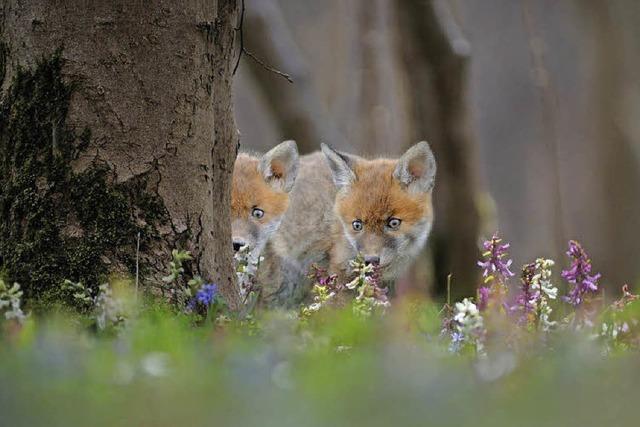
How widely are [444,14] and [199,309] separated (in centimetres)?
932

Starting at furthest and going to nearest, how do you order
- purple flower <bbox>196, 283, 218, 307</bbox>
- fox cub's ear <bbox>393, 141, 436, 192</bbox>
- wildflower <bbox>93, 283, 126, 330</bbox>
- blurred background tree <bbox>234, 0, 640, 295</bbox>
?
1. blurred background tree <bbox>234, 0, 640, 295</bbox>
2. fox cub's ear <bbox>393, 141, 436, 192</bbox>
3. purple flower <bbox>196, 283, 218, 307</bbox>
4. wildflower <bbox>93, 283, 126, 330</bbox>

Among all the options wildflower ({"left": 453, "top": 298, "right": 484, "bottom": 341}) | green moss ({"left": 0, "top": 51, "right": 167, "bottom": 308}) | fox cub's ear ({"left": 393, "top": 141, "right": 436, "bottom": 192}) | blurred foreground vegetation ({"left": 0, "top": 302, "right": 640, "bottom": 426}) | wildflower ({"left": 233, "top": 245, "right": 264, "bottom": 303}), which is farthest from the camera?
fox cub's ear ({"left": 393, "top": 141, "right": 436, "bottom": 192})

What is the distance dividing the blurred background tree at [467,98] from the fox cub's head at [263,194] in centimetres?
111

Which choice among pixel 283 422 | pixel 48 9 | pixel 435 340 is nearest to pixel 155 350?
pixel 283 422

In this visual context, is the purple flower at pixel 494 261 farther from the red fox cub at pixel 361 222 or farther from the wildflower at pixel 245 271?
the red fox cub at pixel 361 222

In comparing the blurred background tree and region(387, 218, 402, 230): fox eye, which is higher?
the blurred background tree

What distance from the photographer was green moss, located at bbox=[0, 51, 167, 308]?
17.7ft

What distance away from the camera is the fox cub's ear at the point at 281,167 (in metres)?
8.87

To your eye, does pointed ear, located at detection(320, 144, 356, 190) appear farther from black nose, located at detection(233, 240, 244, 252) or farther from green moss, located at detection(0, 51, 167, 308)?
green moss, located at detection(0, 51, 167, 308)

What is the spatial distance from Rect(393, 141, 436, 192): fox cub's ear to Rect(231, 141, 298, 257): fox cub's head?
30.4 inches

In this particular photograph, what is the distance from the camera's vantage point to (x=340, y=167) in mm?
8969

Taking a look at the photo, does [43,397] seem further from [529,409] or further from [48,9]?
[48,9]

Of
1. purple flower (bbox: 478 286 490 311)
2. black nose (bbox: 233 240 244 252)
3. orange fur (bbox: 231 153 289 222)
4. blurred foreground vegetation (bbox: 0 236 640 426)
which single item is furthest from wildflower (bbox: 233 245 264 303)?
blurred foreground vegetation (bbox: 0 236 640 426)

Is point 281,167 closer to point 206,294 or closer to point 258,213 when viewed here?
point 258,213
